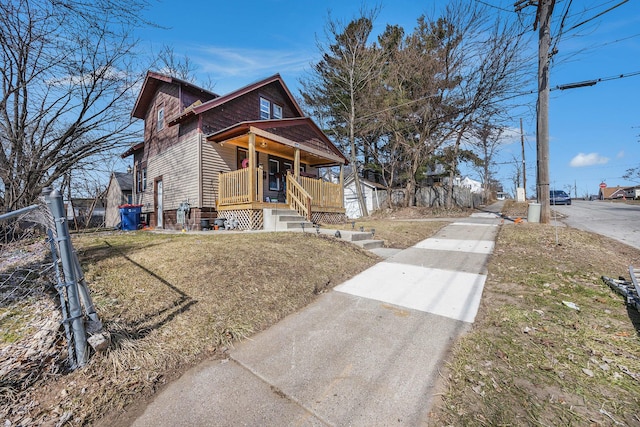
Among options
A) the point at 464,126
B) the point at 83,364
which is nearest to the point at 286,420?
the point at 83,364

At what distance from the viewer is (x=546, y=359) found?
2320 mm

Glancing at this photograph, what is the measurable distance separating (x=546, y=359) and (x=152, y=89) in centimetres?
1651

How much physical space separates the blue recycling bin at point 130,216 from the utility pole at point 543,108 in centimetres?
1745

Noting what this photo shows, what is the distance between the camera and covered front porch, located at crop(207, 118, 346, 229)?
9.12 metres

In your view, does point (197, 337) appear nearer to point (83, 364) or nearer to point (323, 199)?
point (83, 364)

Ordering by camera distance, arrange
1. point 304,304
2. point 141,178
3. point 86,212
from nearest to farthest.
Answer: point 304,304 < point 141,178 < point 86,212

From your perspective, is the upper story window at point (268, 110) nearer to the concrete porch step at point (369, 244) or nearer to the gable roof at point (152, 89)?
the gable roof at point (152, 89)

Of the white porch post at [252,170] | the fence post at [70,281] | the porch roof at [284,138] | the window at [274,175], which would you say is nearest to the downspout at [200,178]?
the porch roof at [284,138]

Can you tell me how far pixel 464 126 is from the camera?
57.9 feet

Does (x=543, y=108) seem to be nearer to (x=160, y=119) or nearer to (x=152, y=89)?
(x=160, y=119)

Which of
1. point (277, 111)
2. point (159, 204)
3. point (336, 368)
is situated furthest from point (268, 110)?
point (336, 368)

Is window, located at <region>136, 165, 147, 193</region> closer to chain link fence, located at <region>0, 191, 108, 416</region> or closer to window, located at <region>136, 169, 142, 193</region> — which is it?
window, located at <region>136, 169, 142, 193</region>

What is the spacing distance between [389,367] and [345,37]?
21337 millimetres

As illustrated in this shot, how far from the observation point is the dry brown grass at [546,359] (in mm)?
1798
